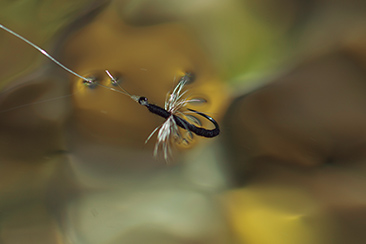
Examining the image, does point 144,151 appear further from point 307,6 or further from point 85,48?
point 307,6

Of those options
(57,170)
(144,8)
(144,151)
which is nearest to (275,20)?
(144,8)

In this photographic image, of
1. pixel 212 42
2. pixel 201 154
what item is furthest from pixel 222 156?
pixel 212 42

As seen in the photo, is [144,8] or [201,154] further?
[144,8]

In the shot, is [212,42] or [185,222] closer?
[185,222]

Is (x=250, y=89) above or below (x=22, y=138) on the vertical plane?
above

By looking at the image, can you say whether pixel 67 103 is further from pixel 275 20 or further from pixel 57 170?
pixel 275 20

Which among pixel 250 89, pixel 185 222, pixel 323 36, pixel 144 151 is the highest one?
pixel 323 36
